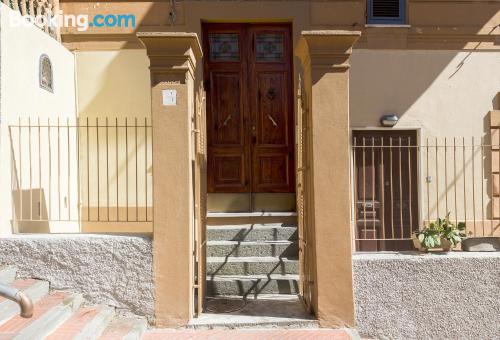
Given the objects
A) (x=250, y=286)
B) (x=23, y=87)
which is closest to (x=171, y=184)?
(x=250, y=286)

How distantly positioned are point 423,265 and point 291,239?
2.11m

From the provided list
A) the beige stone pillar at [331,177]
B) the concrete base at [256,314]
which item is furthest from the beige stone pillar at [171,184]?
the beige stone pillar at [331,177]

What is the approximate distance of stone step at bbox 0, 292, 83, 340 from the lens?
14.0 feet

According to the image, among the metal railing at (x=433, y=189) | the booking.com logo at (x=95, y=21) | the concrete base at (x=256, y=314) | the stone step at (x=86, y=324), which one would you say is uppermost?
the booking.com logo at (x=95, y=21)

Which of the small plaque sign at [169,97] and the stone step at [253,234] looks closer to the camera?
the small plaque sign at [169,97]

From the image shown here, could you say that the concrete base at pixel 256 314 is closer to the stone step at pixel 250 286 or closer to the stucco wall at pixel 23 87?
the stone step at pixel 250 286

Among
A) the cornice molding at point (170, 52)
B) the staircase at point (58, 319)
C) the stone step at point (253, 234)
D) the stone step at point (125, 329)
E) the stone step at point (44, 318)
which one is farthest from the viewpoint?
the stone step at point (253, 234)

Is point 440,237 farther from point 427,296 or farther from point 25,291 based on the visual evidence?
point 25,291

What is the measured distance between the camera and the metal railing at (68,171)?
5.98 m

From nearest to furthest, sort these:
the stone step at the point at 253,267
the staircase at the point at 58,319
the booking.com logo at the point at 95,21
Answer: the staircase at the point at 58,319
the stone step at the point at 253,267
the booking.com logo at the point at 95,21

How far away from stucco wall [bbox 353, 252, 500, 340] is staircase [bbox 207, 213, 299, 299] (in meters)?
1.24

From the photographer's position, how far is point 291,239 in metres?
7.13

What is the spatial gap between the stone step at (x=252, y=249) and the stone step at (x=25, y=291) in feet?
7.29

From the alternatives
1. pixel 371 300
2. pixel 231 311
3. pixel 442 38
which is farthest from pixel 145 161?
pixel 442 38
